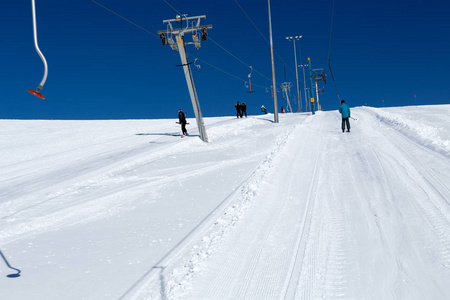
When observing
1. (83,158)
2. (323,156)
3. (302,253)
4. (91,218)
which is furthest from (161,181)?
(83,158)

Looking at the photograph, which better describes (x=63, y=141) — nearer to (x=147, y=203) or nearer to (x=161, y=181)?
(x=161, y=181)

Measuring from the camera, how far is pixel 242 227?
6211mm

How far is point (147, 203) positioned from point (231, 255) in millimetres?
3575

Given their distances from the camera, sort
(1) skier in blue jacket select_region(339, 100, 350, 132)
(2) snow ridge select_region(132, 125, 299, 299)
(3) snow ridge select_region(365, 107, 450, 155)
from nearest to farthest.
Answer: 1. (2) snow ridge select_region(132, 125, 299, 299)
2. (3) snow ridge select_region(365, 107, 450, 155)
3. (1) skier in blue jacket select_region(339, 100, 350, 132)

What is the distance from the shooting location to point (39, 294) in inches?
181

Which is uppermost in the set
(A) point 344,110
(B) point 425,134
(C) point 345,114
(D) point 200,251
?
(A) point 344,110

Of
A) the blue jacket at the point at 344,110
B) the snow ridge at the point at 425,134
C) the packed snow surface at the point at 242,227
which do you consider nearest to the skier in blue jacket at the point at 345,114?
the blue jacket at the point at 344,110

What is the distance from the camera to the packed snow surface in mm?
4473

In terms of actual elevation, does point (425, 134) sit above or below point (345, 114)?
below

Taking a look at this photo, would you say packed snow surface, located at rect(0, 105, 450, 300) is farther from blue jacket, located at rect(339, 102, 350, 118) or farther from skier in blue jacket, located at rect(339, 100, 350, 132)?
blue jacket, located at rect(339, 102, 350, 118)

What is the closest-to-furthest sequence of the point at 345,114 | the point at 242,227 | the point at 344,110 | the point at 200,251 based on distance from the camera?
the point at 200,251
the point at 242,227
the point at 345,114
the point at 344,110

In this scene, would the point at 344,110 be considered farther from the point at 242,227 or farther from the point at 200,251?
the point at 200,251

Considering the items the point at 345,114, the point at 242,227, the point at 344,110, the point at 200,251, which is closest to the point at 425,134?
the point at 345,114

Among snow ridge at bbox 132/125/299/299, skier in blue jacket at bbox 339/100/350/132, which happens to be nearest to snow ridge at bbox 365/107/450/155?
A: skier in blue jacket at bbox 339/100/350/132
